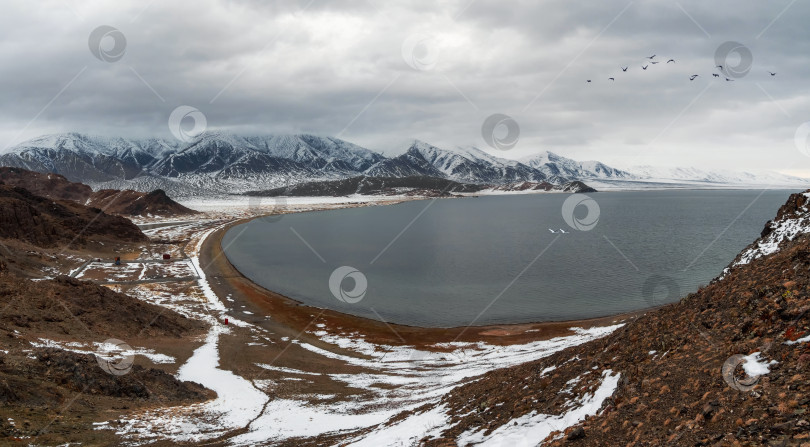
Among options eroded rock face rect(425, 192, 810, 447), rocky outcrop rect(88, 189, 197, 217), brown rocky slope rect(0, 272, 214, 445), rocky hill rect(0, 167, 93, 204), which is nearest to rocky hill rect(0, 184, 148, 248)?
brown rocky slope rect(0, 272, 214, 445)

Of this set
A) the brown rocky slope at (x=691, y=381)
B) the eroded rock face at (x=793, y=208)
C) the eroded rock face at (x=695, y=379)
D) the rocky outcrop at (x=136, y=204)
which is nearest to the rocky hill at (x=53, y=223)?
the rocky outcrop at (x=136, y=204)

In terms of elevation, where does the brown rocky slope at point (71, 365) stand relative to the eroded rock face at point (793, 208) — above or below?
below

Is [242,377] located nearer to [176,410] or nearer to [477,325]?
[176,410]

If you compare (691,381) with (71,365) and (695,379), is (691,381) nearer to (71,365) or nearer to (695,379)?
(695,379)

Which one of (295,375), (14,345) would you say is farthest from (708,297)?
(14,345)

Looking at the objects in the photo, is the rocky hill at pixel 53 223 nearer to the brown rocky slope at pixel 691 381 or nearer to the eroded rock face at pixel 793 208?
the brown rocky slope at pixel 691 381

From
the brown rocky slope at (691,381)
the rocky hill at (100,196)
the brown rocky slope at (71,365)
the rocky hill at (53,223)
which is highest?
the rocky hill at (100,196)
